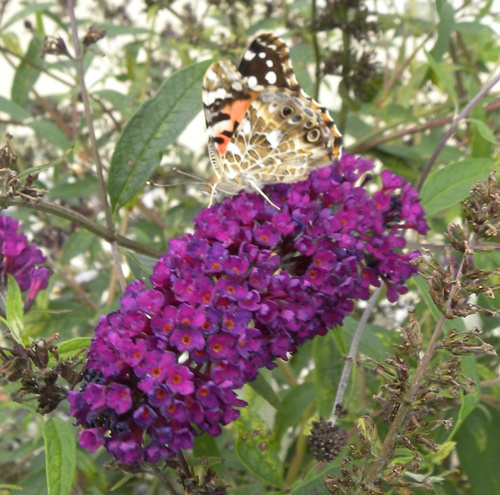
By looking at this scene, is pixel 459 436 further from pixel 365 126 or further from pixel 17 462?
pixel 17 462

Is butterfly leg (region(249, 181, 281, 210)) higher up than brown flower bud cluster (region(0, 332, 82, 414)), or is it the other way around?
butterfly leg (region(249, 181, 281, 210))

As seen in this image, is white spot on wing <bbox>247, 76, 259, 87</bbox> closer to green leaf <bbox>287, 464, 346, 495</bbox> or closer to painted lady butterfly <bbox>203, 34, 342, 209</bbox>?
painted lady butterfly <bbox>203, 34, 342, 209</bbox>

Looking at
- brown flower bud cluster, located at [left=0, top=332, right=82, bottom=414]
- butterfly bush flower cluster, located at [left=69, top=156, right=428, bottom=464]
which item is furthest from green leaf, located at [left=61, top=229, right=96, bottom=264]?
brown flower bud cluster, located at [left=0, top=332, right=82, bottom=414]

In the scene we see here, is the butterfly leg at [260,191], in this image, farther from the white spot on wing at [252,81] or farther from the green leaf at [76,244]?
the green leaf at [76,244]

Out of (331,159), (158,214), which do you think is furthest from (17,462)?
(331,159)

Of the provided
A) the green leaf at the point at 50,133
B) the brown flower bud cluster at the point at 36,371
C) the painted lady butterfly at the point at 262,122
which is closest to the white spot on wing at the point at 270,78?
the painted lady butterfly at the point at 262,122

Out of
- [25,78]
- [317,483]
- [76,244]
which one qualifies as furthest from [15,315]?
[25,78]
